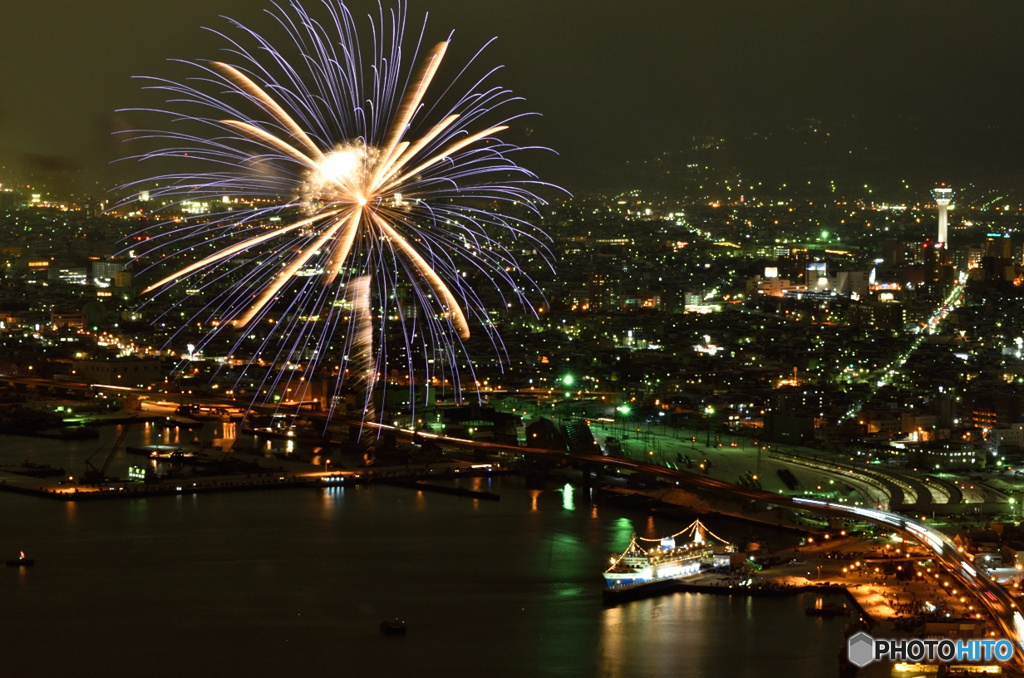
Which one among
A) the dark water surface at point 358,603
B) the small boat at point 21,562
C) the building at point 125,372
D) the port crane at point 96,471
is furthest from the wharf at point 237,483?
the building at point 125,372


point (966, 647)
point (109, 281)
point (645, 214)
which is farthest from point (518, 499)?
point (645, 214)

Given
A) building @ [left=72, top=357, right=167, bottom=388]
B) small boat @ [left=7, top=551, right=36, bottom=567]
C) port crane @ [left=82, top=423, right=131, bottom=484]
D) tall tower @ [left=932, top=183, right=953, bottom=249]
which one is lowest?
small boat @ [left=7, top=551, right=36, bottom=567]

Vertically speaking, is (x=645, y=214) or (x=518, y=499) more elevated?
(x=645, y=214)

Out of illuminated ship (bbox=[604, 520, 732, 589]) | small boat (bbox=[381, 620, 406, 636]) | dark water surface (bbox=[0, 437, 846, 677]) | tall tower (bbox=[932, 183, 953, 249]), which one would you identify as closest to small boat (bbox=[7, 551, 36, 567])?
dark water surface (bbox=[0, 437, 846, 677])

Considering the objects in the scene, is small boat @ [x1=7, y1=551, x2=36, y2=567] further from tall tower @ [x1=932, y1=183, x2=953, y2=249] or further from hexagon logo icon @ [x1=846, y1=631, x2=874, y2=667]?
tall tower @ [x1=932, y1=183, x2=953, y2=249]

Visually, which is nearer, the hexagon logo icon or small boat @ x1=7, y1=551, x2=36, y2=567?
the hexagon logo icon

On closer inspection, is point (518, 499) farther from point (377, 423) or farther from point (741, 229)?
point (741, 229)

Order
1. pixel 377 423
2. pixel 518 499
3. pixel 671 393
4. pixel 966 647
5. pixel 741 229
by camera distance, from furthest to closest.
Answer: pixel 741 229
pixel 671 393
pixel 377 423
pixel 518 499
pixel 966 647
